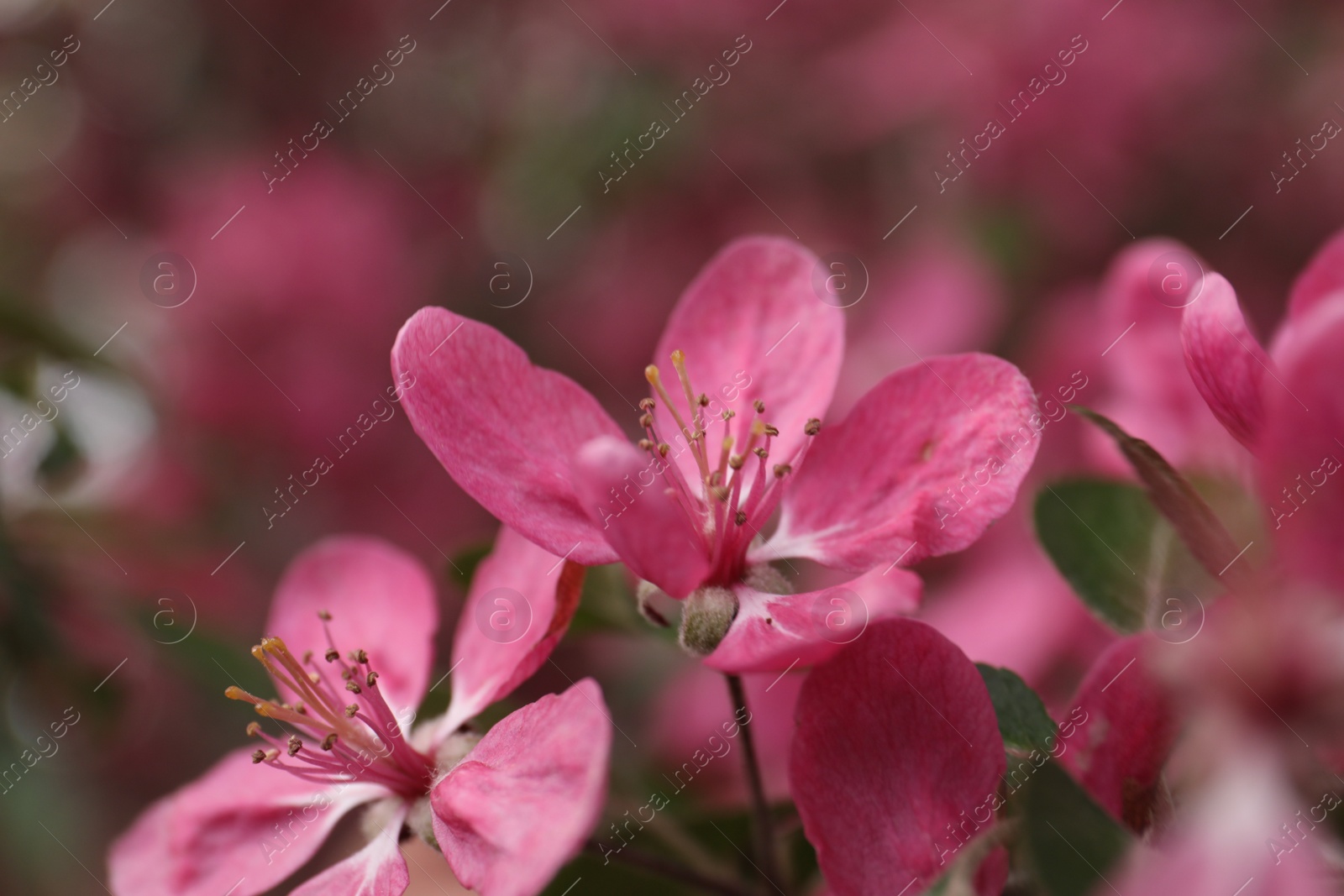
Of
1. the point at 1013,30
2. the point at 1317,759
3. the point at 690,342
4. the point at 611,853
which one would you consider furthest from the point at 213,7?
the point at 1317,759

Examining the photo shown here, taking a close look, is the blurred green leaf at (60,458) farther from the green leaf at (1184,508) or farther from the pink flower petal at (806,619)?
the green leaf at (1184,508)

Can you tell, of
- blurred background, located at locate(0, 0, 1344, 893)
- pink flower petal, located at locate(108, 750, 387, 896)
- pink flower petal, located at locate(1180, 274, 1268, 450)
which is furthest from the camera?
blurred background, located at locate(0, 0, 1344, 893)

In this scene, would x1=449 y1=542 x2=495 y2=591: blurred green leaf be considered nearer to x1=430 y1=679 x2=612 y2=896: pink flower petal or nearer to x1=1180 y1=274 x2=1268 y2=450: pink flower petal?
x1=430 y1=679 x2=612 y2=896: pink flower petal

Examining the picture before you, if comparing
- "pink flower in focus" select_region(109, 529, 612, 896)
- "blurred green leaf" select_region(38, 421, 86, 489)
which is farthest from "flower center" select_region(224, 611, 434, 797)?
"blurred green leaf" select_region(38, 421, 86, 489)

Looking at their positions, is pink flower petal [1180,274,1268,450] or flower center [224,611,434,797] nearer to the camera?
pink flower petal [1180,274,1268,450]

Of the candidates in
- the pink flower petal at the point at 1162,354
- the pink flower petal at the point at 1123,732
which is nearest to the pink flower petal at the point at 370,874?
the pink flower petal at the point at 1123,732

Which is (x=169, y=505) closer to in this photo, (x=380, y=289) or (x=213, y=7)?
(x=380, y=289)
